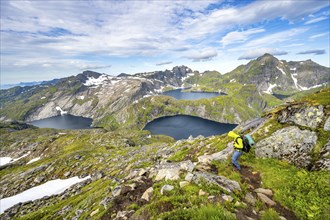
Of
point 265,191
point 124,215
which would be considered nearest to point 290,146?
point 265,191

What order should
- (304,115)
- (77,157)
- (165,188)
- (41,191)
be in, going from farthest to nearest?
(77,157)
(41,191)
(304,115)
(165,188)

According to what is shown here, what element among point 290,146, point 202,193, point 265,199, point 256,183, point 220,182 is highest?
point 290,146

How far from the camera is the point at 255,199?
13336mm

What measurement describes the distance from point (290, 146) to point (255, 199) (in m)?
9.12

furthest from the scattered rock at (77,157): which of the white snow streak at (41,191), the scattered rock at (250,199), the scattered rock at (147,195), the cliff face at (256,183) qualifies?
the scattered rock at (250,199)

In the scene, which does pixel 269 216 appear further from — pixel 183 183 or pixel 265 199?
pixel 183 183

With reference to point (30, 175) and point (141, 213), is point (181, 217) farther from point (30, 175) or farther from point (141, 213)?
point (30, 175)

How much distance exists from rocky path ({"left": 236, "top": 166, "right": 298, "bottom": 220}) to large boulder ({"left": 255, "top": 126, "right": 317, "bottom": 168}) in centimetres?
392

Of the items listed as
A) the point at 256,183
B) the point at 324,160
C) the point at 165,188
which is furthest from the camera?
the point at 324,160

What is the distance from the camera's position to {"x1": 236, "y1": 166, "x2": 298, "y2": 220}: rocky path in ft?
37.5

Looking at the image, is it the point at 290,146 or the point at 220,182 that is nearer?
the point at 220,182

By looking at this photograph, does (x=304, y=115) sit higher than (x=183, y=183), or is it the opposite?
(x=304, y=115)

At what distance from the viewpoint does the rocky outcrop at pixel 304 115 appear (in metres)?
20.5

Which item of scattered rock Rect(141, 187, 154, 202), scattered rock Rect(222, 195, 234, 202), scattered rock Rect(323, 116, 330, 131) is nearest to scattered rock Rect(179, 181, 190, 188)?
scattered rock Rect(141, 187, 154, 202)
